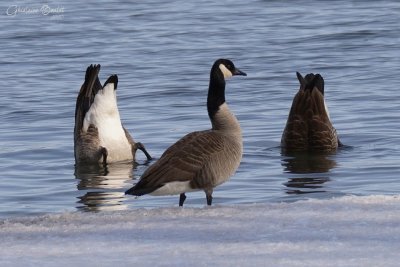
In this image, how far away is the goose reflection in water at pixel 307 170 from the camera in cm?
1206

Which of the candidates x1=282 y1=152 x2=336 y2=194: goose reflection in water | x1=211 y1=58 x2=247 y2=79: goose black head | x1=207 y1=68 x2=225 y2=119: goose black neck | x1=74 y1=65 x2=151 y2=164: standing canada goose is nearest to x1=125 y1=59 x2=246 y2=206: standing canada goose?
x1=207 y1=68 x2=225 y2=119: goose black neck

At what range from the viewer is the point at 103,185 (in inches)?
494

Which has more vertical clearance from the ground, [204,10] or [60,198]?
[204,10]

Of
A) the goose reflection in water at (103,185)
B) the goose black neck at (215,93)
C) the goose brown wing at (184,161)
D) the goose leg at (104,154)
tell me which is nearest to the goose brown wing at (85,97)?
the goose leg at (104,154)

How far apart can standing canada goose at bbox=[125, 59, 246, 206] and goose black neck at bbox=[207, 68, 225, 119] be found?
0.10 m

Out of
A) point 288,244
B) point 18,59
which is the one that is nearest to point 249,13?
point 18,59

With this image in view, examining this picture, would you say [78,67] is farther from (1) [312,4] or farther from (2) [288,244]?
(2) [288,244]

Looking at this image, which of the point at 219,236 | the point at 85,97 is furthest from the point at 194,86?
the point at 219,236

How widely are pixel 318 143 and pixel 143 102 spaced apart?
15.0 feet

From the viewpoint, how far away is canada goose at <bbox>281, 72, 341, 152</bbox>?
555 inches

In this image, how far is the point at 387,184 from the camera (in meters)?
12.1

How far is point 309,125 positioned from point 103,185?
113 inches

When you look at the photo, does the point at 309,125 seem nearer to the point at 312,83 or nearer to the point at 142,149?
the point at 312,83

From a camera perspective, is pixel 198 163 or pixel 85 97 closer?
pixel 198 163
